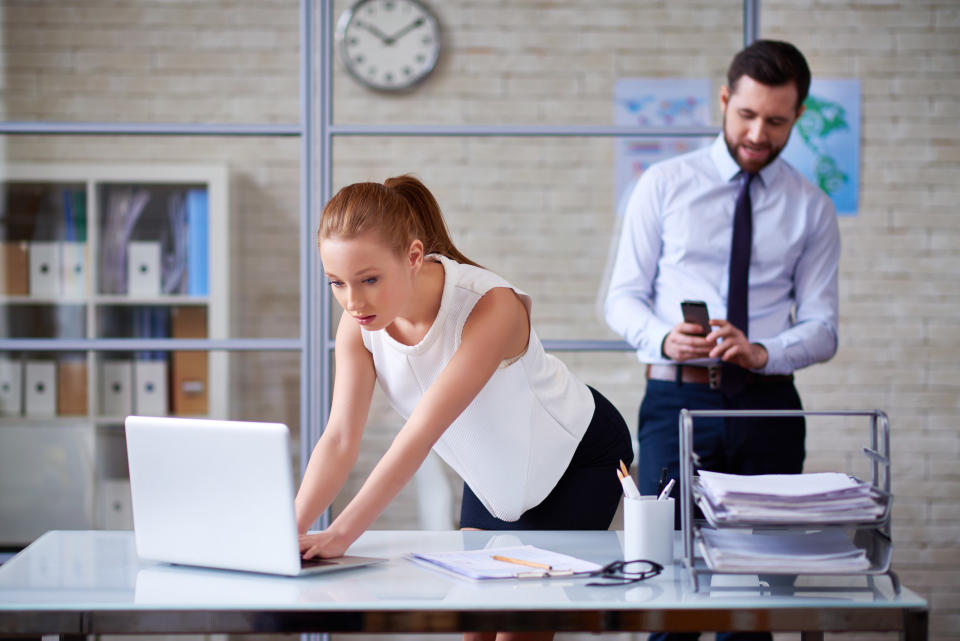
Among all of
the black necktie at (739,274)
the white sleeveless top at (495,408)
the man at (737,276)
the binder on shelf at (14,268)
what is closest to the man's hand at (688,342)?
the man at (737,276)

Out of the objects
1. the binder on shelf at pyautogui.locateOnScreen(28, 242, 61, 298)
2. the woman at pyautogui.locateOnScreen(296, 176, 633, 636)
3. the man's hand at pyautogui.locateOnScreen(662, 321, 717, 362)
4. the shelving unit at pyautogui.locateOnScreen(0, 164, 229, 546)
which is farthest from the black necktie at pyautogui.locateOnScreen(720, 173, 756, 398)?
the binder on shelf at pyautogui.locateOnScreen(28, 242, 61, 298)

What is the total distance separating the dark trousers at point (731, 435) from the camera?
2100mm

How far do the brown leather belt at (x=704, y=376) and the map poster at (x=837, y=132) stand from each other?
1.71 m

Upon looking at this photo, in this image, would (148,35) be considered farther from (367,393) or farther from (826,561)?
(826,561)

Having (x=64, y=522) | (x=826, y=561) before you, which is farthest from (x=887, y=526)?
(x=64, y=522)

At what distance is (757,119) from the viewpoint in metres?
2.11

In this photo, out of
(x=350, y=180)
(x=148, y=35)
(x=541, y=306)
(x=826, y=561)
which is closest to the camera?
(x=826, y=561)

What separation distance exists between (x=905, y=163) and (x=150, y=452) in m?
3.23

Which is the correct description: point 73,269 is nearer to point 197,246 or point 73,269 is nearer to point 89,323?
point 89,323

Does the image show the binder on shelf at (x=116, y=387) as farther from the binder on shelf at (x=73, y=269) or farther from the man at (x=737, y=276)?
the man at (x=737, y=276)

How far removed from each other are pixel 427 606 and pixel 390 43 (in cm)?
263

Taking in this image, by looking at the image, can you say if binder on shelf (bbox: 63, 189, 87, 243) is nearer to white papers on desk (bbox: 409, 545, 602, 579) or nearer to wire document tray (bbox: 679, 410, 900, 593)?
white papers on desk (bbox: 409, 545, 602, 579)

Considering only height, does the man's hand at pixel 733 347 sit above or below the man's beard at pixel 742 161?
below

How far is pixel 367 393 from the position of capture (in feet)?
5.07
